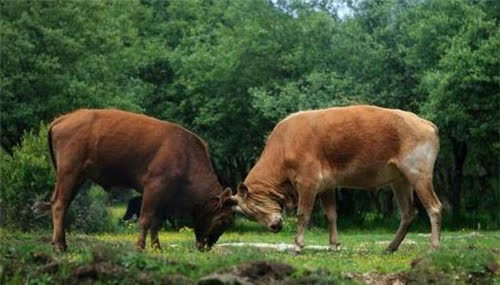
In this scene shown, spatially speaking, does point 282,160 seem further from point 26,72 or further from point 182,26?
point 182,26

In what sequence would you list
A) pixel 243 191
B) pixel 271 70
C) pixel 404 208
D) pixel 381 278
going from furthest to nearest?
pixel 271 70 → pixel 404 208 → pixel 243 191 → pixel 381 278

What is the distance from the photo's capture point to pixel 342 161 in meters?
17.3

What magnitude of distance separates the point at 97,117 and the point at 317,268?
18.5ft

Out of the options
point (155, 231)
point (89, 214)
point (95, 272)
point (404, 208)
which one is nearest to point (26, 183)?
point (89, 214)

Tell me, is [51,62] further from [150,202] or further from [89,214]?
[150,202]

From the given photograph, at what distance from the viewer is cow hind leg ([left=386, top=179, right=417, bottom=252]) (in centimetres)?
1795

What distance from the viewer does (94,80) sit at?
131 ft

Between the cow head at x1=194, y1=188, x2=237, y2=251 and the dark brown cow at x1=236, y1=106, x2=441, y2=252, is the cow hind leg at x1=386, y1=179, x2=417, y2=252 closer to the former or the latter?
the dark brown cow at x1=236, y1=106, x2=441, y2=252

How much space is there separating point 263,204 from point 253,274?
19.7 feet

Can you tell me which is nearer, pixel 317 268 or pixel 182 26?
pixel 317 268

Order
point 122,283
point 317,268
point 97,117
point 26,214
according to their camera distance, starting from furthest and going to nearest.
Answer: point 26,214
point 97,117
point 317,268
point 122,283

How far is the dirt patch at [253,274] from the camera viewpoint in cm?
1141

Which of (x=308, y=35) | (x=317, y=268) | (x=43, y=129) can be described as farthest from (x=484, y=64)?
(x=317, y=268)

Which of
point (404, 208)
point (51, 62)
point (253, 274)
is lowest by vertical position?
point (253, 274)
